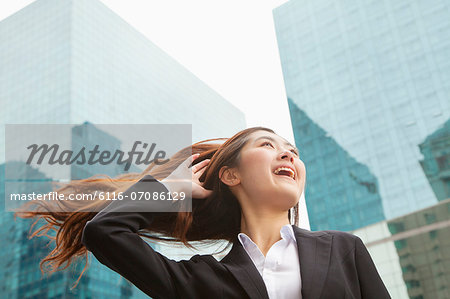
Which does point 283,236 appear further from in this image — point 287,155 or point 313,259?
point 287,155

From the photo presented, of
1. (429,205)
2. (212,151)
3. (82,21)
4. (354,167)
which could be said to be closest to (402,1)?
(354,167)

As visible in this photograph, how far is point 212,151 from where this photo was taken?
8.90 feet

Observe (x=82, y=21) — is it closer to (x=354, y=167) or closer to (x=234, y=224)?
(x=354, y=167)

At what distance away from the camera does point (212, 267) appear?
2178 mm

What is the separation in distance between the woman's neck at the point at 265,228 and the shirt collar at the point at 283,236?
0.05m

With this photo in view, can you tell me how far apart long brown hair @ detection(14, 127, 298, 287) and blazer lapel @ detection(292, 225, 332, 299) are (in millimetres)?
394

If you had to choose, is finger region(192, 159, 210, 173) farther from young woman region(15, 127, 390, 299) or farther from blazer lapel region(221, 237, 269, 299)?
blazer lapel region(221, 237, 269, 299)

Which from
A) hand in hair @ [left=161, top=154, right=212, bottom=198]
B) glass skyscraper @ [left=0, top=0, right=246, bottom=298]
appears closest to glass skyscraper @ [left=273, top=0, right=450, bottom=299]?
glass skyscraper @ [left=0, top=0, right=246, bottom=298]

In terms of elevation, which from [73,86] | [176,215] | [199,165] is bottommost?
[176,215]

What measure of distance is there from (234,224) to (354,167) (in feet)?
97.0

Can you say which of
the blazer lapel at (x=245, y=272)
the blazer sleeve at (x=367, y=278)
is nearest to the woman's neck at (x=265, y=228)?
the blazer lapel at (x=245, y=272)

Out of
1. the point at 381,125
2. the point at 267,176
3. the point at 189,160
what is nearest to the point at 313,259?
the point at 267,176

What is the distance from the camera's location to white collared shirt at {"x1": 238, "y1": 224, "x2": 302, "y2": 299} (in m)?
2.06

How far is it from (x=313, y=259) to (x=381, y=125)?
31330mm
